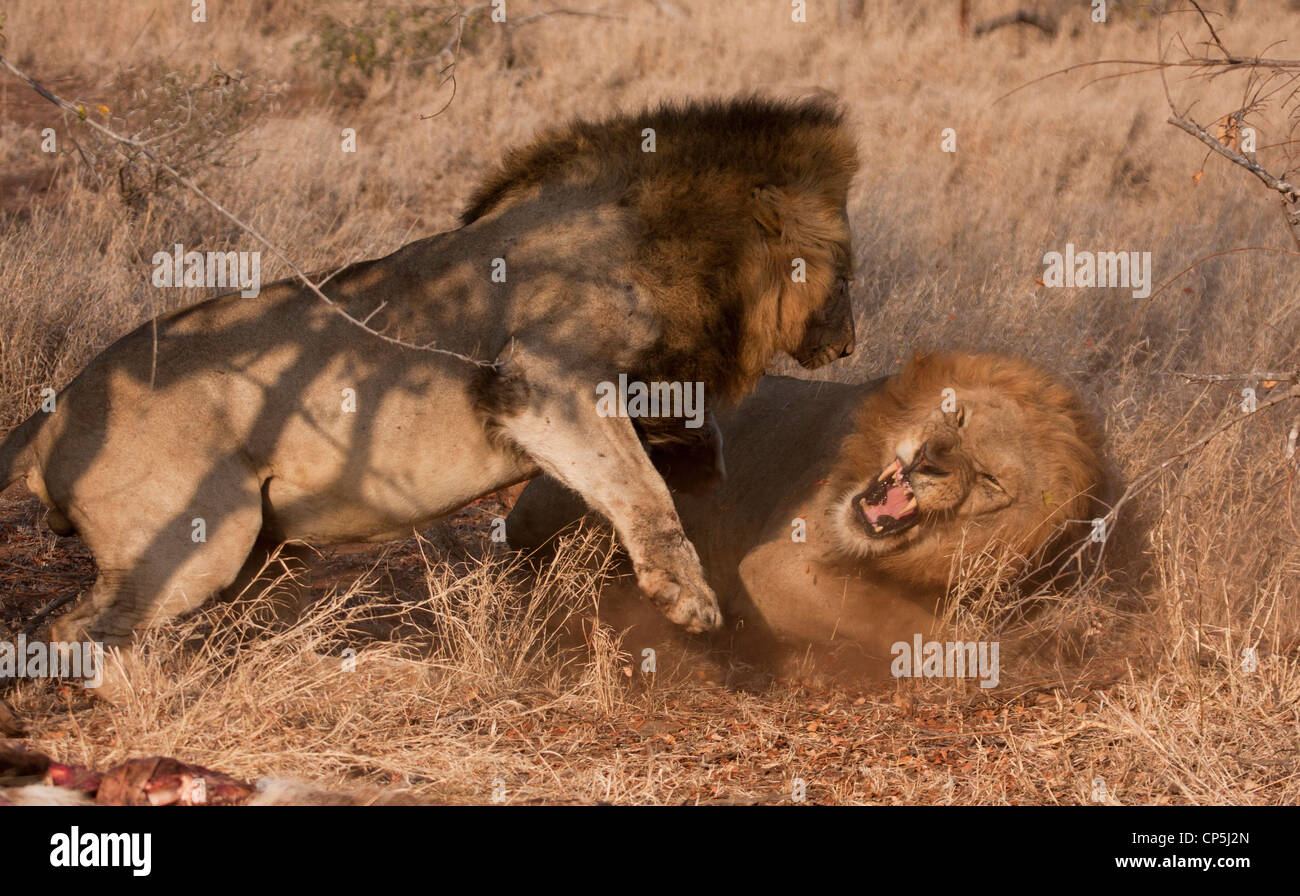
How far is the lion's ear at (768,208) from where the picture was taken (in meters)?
4.48

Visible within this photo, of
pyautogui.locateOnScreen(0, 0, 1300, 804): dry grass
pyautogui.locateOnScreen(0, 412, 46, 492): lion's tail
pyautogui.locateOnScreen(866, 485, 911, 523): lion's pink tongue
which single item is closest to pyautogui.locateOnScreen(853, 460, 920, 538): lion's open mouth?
pyautogui.locateOnScreen(866, 485, 911, 523): lion's pink tongue

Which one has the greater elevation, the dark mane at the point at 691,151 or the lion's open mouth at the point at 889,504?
the dark mane at the point at 691,151

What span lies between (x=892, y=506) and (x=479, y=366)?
69.1 inches

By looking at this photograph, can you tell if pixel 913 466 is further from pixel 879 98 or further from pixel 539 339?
pixel 879 98

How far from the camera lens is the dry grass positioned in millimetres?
3973

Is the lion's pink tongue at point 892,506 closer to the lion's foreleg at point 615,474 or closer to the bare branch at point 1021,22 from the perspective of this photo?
the lion's foreleg at point 615,474

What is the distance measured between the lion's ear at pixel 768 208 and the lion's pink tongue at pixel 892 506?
1226 mm

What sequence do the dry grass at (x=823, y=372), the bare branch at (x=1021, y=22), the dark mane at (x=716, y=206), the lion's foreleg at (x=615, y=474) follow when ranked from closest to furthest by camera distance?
the dry grass at (x=823, y=372)
the lion's foreleg at (x=615, y=474)
the dark mane at (x=716, y=206)
the bare branch at (x=1021, y=22)

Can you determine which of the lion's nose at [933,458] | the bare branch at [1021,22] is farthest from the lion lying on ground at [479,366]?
the bare branch at [1021,22]

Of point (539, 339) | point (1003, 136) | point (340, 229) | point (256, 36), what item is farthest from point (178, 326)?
point (256, 36)

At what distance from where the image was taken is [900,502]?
518cm

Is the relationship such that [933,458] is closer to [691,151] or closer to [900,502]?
[900,502]

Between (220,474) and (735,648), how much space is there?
86.8 inches

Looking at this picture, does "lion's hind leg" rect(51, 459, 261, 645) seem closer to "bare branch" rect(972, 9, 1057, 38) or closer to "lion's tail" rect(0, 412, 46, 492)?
"lion's tail" rect(0, 412, 46, 492)
